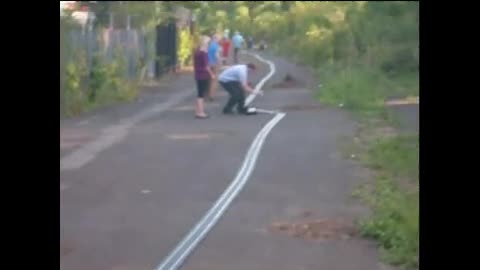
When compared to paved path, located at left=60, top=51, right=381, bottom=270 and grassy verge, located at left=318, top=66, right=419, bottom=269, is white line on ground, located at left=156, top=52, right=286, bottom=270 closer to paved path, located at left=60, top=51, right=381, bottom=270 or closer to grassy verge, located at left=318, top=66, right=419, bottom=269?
paved path, located at left=60, top=51, right=381, bottom=270

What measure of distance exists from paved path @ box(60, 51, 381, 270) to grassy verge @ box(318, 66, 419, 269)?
0.74ft

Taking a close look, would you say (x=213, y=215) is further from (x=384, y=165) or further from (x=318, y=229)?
(x=384, y=165)

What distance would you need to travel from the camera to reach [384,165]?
14648mm

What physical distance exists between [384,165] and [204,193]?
2.91m

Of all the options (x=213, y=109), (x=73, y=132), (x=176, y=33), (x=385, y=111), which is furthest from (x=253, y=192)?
(x=176, y=33)

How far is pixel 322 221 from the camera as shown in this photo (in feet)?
35.9

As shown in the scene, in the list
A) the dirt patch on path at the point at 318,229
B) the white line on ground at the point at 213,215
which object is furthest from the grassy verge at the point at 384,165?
the white line on ground at the point at 213,215

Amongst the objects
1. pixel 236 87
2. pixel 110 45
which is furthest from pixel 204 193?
pixel 110 45

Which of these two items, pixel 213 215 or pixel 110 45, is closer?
pixel 213 215

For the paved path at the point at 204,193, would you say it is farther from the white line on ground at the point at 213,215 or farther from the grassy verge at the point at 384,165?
the grassy verge at the point at 384,165

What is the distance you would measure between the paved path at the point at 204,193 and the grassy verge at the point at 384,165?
0.74 feet
